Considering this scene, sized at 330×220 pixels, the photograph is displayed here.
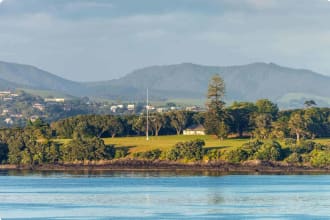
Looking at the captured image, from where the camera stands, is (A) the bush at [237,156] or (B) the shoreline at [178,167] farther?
(A) the bush at [237,156]

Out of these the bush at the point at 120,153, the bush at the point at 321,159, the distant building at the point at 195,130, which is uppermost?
the distant building at the point at 195,130

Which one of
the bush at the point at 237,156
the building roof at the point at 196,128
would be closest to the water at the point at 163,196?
the bush at the point at 237,156

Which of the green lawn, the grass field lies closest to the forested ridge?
the grass field

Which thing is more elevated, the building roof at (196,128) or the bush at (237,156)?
the building roof at (196,128)

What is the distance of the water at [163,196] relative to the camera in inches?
2442

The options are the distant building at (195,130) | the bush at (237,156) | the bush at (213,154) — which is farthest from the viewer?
the distant building at (195,130)

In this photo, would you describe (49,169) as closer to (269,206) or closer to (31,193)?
(31,193)

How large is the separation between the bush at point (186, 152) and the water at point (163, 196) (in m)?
8.74

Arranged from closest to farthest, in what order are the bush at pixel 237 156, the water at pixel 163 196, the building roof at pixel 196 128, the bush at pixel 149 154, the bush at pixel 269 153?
the water at pixel 163 196 < the bush at pixel 269 153 < the bush at pixel 237 156 < the bush at pixel 149 154 < the building roof at pixel 196 128

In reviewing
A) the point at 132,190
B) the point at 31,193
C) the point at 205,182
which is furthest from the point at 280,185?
the point at 31,193

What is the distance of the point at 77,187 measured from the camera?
8381cm

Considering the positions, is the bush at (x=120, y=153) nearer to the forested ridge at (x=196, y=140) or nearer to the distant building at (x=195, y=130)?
the forested ridge at (x=196, y=140)

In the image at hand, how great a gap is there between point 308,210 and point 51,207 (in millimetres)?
14659

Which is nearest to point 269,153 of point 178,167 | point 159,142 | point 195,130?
point 178,167
